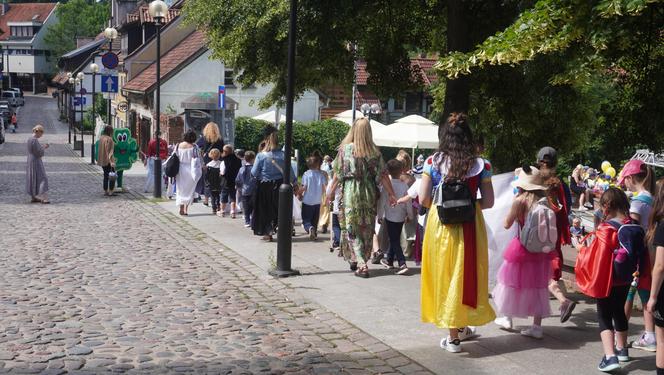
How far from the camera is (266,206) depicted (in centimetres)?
1348

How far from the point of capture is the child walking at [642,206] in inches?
266

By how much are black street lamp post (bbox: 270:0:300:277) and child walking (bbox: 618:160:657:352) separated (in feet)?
14.0

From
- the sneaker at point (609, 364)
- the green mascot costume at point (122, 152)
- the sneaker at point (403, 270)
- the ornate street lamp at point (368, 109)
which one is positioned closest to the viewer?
the sneaker at point (609, 364)

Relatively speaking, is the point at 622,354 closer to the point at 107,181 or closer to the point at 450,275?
the point at 450,275

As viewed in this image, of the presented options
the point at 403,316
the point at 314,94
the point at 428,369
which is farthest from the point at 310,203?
the point at 314,94

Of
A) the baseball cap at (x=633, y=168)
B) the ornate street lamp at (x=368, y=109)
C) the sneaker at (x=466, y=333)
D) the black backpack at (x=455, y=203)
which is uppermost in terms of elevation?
the ornate street lamp at (x=368, y=109)

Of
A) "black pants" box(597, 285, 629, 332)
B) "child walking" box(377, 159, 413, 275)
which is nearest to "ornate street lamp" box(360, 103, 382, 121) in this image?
"child walking" box(377, 159, 413, 275)

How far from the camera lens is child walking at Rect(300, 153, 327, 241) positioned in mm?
13633

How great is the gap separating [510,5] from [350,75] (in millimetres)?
3332

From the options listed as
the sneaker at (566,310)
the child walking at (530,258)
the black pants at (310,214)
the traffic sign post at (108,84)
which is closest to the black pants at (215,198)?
the black pants at (310,214)

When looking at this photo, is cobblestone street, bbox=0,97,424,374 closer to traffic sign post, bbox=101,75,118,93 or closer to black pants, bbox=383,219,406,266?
black pants, bbox=383,219,406,266

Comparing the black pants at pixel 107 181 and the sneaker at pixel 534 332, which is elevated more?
the black pants at pixel 107 181

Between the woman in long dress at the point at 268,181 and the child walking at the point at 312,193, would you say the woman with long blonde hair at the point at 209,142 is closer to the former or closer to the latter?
the child walking at the point at 312,193

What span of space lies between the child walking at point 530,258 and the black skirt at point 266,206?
242 inches
